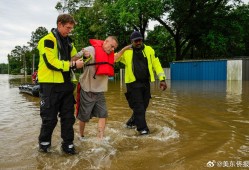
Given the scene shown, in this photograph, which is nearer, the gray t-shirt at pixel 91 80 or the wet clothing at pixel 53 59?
the wet clothing at pixel 53 59

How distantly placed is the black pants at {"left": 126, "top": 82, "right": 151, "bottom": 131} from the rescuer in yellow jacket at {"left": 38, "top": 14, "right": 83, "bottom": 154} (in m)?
1.55

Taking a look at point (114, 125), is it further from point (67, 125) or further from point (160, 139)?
point (67, 125)

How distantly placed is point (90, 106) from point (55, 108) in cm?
74

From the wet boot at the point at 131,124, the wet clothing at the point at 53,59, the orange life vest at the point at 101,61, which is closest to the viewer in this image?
the wet clothing at the point at 53,59

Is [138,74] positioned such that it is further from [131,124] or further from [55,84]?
[55,84]

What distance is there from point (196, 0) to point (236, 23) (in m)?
4.76

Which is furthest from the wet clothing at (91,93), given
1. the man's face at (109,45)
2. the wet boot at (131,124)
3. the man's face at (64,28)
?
the wet boot at (131,124)

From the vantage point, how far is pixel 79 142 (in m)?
4.99

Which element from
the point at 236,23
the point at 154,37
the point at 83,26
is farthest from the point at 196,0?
the point at 83,26

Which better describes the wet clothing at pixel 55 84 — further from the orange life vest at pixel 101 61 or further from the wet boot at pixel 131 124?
the wet boot at pixel 131 124

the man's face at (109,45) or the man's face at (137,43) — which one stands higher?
the man's face at (137,43)

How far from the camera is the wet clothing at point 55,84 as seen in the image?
4.16 meters

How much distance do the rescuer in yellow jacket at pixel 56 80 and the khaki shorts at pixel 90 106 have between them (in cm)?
47

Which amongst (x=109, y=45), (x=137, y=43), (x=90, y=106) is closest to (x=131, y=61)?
(x=137, y=43)
